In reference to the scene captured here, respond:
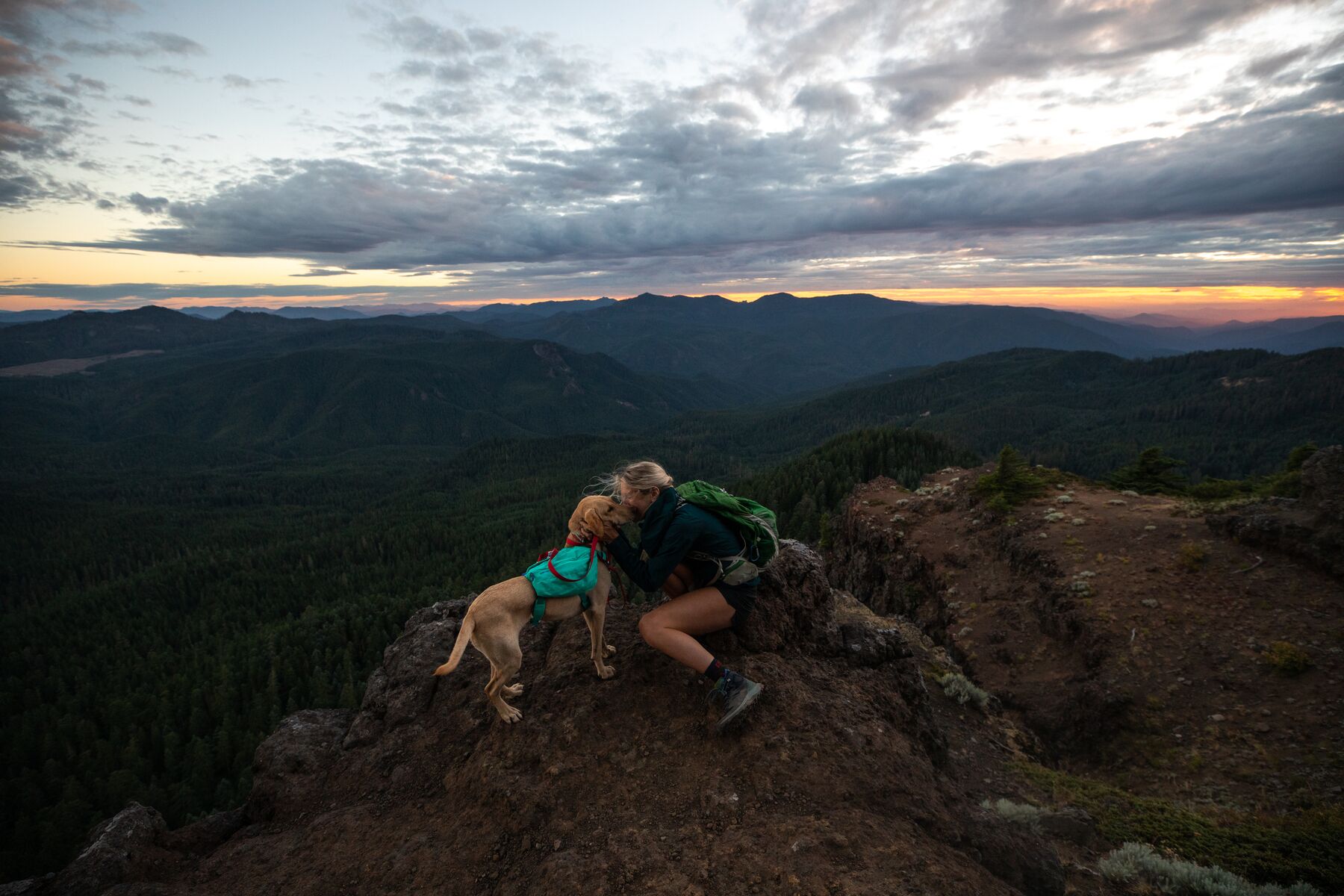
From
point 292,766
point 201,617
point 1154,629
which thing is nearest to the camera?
→ point 292,766

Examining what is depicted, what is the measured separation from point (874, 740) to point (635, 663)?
331 cm

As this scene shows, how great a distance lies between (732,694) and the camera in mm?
6535

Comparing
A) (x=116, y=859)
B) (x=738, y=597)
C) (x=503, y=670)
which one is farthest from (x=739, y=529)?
(x=116, y=859)

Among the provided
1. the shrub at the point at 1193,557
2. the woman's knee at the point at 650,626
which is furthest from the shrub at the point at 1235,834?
the shrub at the point at 1193,557

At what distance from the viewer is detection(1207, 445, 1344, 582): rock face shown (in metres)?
13.2

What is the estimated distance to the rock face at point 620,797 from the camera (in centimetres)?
523

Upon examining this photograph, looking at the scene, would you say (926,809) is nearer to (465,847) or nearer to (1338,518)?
(465,847)

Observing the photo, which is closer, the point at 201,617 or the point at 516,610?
the point at 516,610

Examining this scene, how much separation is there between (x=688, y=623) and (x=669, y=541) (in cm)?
125

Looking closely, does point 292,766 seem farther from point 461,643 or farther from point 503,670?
point 461,643

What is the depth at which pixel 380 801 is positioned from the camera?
720 centimetres

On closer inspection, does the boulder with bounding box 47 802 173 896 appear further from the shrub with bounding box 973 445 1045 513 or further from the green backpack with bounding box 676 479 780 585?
the shrub with bounding box 973 445 1045 513

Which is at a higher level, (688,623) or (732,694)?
(688,623)

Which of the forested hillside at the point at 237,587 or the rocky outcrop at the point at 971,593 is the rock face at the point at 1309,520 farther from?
the forested hillside at the point at 237,587
